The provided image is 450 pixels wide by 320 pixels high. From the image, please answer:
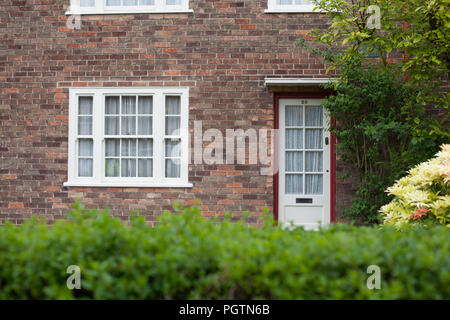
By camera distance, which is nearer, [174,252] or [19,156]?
[174,252]

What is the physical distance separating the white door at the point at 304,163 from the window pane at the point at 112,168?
310 centimetres

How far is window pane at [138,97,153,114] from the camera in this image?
898 cm

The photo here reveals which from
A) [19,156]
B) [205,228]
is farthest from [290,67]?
[205,228]

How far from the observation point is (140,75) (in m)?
8.86

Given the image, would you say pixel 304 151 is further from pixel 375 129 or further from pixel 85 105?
pixel 85 105

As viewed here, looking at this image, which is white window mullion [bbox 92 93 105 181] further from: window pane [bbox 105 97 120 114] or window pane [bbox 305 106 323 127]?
window pane [bbox 305 106 323 127]

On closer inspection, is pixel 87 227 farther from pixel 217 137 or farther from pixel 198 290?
pixel 217 137

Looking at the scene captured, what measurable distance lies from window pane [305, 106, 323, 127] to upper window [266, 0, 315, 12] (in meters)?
1.83

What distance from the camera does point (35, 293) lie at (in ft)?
9.24

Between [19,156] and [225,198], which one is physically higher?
[19,156]

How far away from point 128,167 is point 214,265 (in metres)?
6.46
